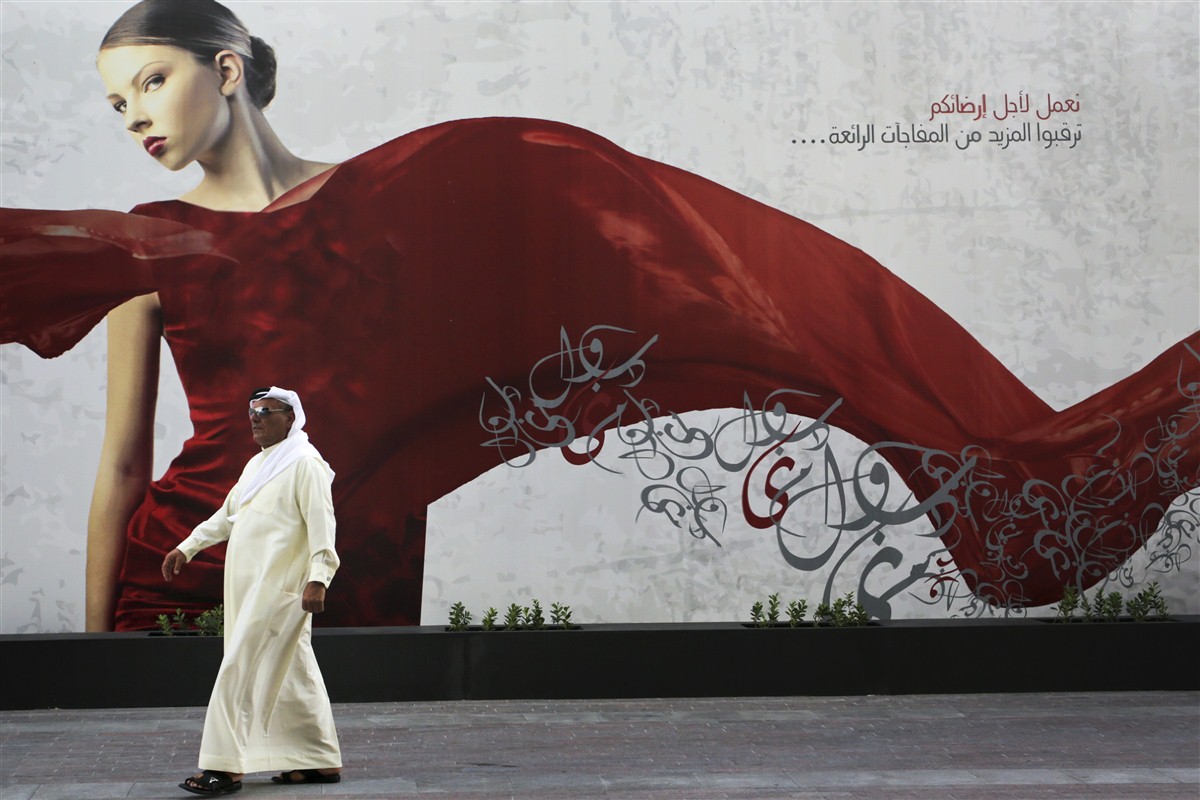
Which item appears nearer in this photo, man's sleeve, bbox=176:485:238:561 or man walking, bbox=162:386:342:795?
man walking, bbox=162:386:342:795

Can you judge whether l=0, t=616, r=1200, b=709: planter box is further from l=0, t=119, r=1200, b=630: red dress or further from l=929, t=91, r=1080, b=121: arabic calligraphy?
l=929, t=91, r=1080, b=121: arabic calligraphy

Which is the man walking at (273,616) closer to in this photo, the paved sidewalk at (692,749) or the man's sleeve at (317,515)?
the man's sleeve at (317,515)

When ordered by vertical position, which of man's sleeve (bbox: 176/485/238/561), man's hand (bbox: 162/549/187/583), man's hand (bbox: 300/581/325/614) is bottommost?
man's hand (bbox: 300/581/325/614)

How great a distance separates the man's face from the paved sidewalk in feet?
5.02

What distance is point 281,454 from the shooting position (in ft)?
21.3

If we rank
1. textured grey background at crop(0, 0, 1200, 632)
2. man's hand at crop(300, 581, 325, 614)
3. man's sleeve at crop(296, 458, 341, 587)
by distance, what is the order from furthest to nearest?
textured grey background at crop(0, 0, 1200, 632) → man's sleeve at crop(296, 458, 341, 587) → man's hand at crop(300, 581, 325, 614)

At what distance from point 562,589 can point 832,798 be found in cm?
328

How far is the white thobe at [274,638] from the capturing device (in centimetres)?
611

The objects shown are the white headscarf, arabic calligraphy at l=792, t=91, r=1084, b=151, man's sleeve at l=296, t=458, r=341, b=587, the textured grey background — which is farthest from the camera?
arabic calligraphy at l=792, t=91, r=1084, b=151

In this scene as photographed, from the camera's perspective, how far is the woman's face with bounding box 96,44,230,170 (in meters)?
8.91

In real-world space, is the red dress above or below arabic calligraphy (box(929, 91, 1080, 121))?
below

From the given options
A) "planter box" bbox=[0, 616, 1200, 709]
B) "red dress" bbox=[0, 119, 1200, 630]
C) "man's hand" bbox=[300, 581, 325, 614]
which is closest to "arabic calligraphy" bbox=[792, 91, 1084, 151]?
"red dress" bbox=[0, 119, 1200, 630]

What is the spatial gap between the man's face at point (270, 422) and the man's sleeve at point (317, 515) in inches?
7.5

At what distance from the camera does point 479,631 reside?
8.56m
